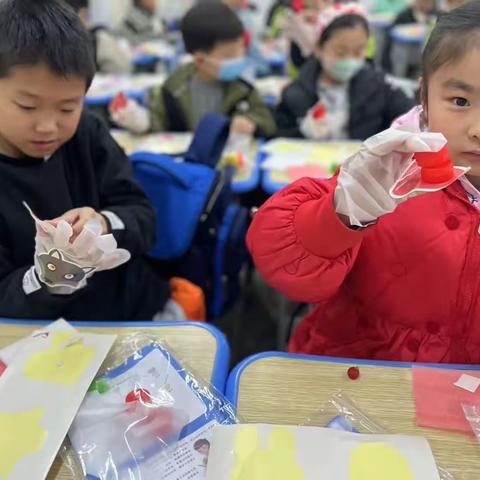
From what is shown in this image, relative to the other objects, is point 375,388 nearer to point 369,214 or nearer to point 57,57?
point 369,214

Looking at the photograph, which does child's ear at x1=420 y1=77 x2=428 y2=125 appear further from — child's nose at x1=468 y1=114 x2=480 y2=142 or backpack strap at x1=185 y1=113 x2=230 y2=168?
backpack strap at x1=185 y1=113 x2=230 y2=168

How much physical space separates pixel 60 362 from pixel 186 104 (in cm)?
157

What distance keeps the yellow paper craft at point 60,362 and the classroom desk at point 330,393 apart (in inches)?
9.0

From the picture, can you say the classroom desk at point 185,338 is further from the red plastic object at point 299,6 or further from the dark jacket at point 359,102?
the red plastic object at point 299,6

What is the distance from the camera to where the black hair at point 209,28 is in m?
2.14

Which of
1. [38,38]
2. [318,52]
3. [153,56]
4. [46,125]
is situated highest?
[38,38]

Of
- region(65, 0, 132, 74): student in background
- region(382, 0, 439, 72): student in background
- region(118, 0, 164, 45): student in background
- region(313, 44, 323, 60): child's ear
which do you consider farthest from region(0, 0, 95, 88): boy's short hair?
region(382, 0, 439, 72): student in background

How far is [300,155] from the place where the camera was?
1866 millimetres

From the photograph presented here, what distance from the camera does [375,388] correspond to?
2.60 feet

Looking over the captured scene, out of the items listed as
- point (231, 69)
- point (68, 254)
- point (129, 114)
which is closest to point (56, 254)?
point (68, 254)

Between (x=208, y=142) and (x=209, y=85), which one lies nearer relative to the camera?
(x=208, y=142)

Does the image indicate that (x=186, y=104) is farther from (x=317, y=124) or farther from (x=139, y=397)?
(x=139, y=397)

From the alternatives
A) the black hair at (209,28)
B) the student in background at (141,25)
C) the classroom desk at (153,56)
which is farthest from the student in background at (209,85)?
the student in background at (141,25)

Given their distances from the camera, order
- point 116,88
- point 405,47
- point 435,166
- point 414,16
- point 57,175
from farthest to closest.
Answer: point 414,16, point 405,47, point 116,88, point 57,175, point 435,166
